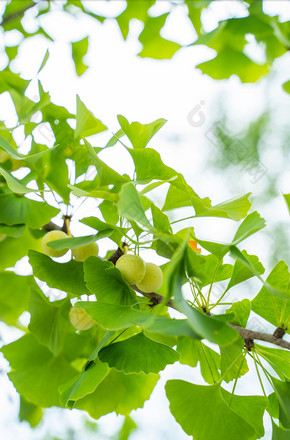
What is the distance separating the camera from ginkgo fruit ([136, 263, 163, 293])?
0.48m

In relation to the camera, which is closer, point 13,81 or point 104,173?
point 104,173

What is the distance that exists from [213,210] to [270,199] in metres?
2.99

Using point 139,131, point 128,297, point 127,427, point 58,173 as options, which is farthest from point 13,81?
point 127,427

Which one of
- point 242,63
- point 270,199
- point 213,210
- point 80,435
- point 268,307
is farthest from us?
point 270,199

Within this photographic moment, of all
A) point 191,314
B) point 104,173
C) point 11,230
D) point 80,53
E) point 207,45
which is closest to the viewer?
point 191,314

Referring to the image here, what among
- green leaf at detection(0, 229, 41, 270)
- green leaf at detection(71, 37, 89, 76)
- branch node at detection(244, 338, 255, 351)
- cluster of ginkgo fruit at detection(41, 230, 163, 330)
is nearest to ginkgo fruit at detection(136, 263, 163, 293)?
cluster of ginkgo fruit at detection(41, 230, 163, 330)

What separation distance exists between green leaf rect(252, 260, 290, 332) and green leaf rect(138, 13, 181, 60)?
0.63m

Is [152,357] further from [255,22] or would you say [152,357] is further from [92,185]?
[255,22]

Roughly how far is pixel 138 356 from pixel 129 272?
78 millimetres

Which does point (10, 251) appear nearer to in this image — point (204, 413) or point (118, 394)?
point (118, 394)

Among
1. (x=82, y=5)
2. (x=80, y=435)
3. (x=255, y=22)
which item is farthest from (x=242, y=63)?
(x=80, y=435)

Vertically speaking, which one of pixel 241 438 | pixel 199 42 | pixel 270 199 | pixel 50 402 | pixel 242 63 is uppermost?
pixel 199 42

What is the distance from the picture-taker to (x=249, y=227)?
384mm

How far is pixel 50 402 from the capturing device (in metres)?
0.60
